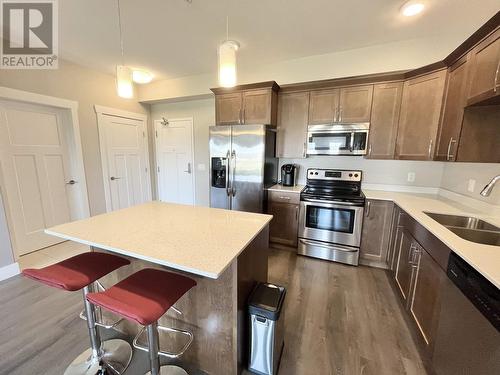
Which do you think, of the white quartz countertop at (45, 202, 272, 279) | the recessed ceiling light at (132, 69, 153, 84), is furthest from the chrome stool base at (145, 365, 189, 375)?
the recessed ceiling light at (132, 69, 153, 84)

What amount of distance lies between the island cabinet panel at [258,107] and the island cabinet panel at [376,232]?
5.66 feet

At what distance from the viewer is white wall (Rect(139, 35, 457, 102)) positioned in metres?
2.44

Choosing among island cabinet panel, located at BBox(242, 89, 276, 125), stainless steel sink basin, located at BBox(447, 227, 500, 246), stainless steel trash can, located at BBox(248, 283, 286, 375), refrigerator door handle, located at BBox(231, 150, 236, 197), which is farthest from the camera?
refrigerator door handle, located at BBox(231, 150, 236, 197)

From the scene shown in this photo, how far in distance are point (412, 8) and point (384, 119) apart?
1.10 m

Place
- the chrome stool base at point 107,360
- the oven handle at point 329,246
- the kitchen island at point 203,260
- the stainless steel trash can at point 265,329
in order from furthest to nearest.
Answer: the oven handle at point 329,246 → the chrome stool base at point 107,360 → the stainless steel trash can at point 265,329 → the kitchen island at point 203,260

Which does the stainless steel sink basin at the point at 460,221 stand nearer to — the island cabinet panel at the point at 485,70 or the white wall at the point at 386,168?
the island cabinet panel at the point at 485,70

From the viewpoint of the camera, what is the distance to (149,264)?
1497 mm

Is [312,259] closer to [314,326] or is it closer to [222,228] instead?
[314,326]

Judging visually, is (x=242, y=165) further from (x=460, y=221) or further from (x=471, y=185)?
(x=471, y=185)

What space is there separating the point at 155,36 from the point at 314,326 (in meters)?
3.37

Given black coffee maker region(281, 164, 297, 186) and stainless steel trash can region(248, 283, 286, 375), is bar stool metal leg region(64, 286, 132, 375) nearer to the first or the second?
stainless steel trash can region(248, 283, 286, 375)

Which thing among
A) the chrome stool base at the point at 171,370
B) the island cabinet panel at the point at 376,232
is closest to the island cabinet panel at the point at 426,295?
the island cabinet panel at the point at 376,232

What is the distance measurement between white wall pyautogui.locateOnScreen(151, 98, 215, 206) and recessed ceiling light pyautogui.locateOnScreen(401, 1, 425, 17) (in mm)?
2868

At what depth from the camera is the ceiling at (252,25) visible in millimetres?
1919
